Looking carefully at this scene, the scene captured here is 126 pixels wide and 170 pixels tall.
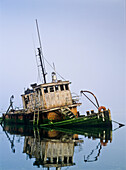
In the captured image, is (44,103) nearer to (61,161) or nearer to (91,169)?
(61,161)

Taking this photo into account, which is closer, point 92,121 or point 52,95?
point 92,121

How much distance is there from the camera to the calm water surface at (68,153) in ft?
58.2

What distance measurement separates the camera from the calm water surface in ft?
58.2

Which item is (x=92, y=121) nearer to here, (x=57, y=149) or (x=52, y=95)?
(x=52, y=95)

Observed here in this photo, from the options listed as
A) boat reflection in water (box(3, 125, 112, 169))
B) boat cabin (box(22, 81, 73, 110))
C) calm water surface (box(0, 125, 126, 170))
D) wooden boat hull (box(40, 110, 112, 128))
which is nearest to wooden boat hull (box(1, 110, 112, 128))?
wooden boat hull (box(40, 110, 112, 128))

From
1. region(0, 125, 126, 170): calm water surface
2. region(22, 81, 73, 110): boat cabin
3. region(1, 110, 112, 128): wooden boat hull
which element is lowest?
region(0, 125, 126, 170): calm water surface

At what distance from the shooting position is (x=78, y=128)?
3228 cm

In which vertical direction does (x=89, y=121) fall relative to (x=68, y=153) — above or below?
above

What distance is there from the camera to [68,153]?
19984mm

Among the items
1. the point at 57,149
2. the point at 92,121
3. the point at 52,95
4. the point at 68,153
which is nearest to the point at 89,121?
the point at 92,121

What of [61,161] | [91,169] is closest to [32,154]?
[61,161]

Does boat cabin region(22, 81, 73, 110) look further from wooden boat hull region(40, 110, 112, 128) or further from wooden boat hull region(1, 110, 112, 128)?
wooden boat hull region(40, 110, 112, 128)

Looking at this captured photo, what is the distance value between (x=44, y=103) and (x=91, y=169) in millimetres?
17689

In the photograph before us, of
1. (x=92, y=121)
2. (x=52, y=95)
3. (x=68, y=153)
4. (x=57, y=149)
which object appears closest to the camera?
(x=68, y=153)
